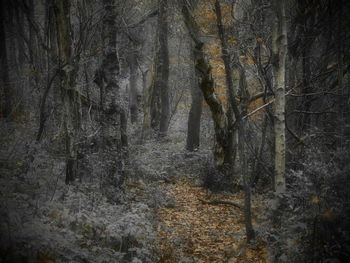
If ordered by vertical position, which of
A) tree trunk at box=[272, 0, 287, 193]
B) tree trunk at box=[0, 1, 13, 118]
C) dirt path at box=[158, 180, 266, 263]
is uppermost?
tree trunk at box=[0, 1, 13, 118]

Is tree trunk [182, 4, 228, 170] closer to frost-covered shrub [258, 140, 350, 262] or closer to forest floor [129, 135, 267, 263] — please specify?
forest floor [129, 135, 267, 263]

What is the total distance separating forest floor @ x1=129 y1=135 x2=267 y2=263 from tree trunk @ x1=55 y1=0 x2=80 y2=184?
2.23 metres

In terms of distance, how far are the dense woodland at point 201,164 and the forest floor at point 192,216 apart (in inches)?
1.7

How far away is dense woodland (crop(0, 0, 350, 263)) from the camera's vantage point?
500cm

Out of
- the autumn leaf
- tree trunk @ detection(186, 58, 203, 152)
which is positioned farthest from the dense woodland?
tree trunk @ detection(186, 58, 203, 152)

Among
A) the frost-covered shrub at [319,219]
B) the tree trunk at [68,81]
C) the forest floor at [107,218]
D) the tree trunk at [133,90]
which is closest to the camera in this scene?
the forest floor at [107,218]

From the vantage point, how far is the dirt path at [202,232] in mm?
6258

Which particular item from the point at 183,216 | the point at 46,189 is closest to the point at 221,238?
the point at 183,216

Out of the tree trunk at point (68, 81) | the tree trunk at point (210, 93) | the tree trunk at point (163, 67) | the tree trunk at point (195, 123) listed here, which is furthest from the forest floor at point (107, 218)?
the tree trunk at point (163, 67)

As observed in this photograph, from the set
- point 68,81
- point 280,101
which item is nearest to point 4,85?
point 68,81

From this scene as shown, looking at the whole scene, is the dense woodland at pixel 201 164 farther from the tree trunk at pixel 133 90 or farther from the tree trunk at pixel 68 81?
the tree trunk at pixel 133 90

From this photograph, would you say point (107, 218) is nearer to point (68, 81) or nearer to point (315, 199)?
point (68, 81)

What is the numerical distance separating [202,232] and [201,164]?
4.22m

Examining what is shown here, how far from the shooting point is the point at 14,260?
149 inches
